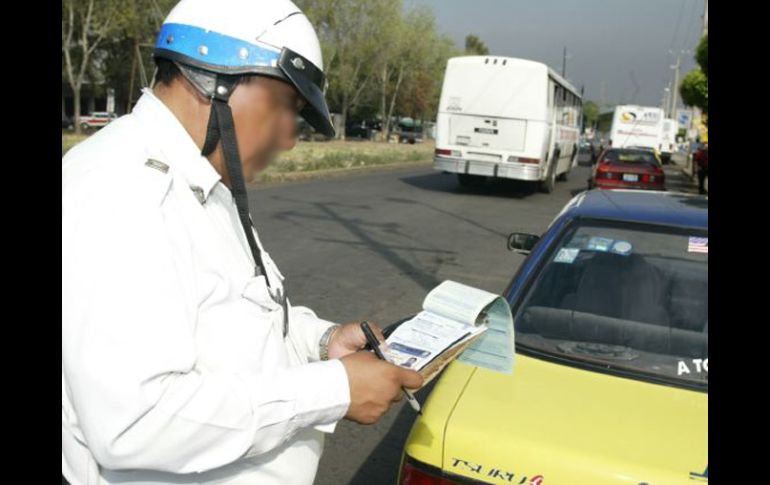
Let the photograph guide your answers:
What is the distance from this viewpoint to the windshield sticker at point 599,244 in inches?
137

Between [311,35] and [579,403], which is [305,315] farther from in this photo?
[579,403]

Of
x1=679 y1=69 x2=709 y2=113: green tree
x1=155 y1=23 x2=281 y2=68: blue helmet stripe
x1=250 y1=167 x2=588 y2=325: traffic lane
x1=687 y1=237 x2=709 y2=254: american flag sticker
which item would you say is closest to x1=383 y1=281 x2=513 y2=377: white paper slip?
x1=155 y1=23 x2=281 y2=68: blue helmet stripe

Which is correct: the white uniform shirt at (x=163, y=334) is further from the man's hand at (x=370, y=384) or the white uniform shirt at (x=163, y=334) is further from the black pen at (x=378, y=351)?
the black pen at (x=378, y=351)

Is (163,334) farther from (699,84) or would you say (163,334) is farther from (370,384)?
(699,84)

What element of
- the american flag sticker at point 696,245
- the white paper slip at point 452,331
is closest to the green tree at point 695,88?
the american flag sticker at point 696,245

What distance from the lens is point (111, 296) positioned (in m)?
1.27

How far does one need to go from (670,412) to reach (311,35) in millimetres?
1676

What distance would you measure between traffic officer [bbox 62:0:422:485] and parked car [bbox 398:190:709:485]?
63cm

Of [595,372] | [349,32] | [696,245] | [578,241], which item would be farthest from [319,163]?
[349,32]

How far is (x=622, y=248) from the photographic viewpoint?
137 inches

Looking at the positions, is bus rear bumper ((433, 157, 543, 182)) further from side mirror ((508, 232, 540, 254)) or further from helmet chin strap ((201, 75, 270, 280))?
helmet chin strap ((201, 75, 270, 280))

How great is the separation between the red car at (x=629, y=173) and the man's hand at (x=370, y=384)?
17.8m
